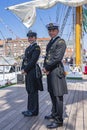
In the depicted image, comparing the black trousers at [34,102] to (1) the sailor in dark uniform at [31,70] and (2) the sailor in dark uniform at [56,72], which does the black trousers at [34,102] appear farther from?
(2) the sailor in dark uniform at [56,72]

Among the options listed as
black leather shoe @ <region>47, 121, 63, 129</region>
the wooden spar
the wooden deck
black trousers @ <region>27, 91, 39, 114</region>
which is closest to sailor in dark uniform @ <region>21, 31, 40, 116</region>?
black trousers @ <region>27, 91, 39, 114</region>

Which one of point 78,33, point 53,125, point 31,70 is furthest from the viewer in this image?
point 78,33

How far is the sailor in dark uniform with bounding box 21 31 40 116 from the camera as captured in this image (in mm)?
5325

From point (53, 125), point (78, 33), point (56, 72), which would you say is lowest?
point (53, 125)

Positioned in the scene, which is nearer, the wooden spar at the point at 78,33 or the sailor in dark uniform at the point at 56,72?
the sailor in dark uniform at the point at 56,72

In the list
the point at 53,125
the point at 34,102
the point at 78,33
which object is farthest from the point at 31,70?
the point at 78,33

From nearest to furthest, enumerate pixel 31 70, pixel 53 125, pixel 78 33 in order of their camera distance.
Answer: pixel 53 125, pixel 31 70, pixel 78 33

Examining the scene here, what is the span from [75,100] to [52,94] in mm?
2642

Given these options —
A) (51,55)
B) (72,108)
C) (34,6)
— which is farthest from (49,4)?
(51,55)

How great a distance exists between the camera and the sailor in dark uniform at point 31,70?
5.32 metres

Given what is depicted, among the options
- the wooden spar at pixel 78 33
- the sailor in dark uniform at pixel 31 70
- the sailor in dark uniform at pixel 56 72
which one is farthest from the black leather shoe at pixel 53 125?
the wooden spar at pixel 78 33

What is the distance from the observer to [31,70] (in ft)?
17.9

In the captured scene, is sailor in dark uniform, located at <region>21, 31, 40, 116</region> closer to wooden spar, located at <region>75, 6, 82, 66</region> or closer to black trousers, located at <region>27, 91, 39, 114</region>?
black trousers, located at <region>27, 91, 39, 114</region>

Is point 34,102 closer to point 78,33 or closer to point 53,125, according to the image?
point 53,125
